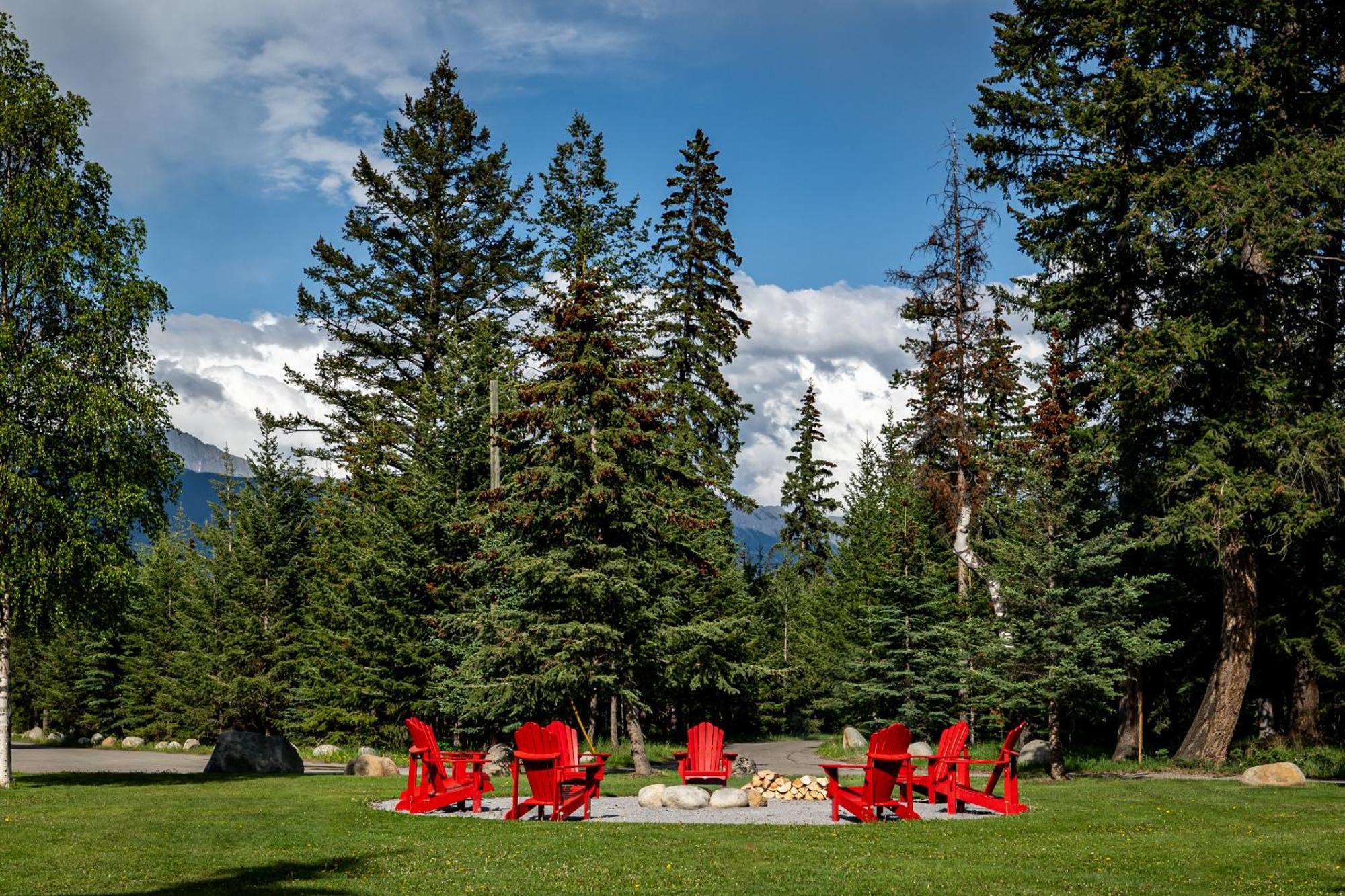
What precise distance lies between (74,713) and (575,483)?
36.5 metres

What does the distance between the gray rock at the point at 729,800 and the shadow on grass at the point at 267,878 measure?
5984 millimetres

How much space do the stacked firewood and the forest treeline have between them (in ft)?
13.0

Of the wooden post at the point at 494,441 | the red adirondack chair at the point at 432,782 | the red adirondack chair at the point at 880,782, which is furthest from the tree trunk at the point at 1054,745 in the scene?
the wooden post at the point at 494,441

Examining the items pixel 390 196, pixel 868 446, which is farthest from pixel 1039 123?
pixel 868 446

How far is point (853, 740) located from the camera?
1088 inches

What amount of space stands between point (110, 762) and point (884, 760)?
→ 23.3 meters

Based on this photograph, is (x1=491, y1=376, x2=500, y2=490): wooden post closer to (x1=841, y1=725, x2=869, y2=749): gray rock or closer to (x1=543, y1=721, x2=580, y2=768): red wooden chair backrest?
(x1=543, y1=721, x2=580, y2=768): red wooden chair backrest

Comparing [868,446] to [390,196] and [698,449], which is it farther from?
[390,196]

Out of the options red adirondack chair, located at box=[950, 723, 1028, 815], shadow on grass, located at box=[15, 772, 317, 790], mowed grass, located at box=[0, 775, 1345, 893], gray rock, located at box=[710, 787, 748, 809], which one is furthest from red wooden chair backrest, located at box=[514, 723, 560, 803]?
shadow on grass, located at box=[15, 772, 317, 790]

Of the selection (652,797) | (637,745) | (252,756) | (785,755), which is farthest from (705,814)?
(785,755)

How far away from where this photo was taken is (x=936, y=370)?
29734 mm

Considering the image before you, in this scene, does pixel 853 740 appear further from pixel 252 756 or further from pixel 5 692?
pixel 5 692

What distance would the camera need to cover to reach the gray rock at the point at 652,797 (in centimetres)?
1446

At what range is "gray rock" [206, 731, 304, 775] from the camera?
20906 millimetres
